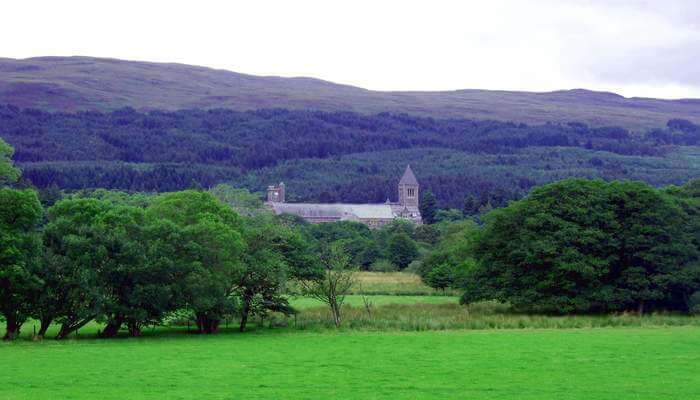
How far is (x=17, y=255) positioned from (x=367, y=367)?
62.1 ft

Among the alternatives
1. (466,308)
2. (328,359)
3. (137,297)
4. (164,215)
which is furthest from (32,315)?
(466,308)

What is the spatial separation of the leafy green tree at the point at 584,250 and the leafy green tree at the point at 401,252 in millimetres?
45089

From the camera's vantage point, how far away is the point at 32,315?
4844 cm

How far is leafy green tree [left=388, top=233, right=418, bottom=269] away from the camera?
366 ft

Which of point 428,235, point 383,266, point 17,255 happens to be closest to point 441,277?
point 383,266

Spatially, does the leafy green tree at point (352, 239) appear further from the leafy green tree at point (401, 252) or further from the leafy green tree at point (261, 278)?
the leafy green tree at point (261, 278)

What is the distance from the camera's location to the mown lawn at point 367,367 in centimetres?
3161

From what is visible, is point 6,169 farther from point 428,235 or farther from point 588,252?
point 428,235

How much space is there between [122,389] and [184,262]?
20.8 metres

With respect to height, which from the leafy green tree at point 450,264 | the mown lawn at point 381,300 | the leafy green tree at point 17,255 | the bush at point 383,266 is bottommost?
the bush at point 383,266

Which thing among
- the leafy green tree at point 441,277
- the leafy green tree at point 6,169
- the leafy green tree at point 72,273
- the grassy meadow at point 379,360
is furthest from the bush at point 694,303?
the leafy green tree at point 6,169

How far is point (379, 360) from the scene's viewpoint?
3925 centimetres

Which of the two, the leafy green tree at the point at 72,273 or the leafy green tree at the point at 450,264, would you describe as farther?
the leafy green tree at the point at 450,264

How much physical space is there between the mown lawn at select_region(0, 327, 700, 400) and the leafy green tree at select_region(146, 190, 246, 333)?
245cm
